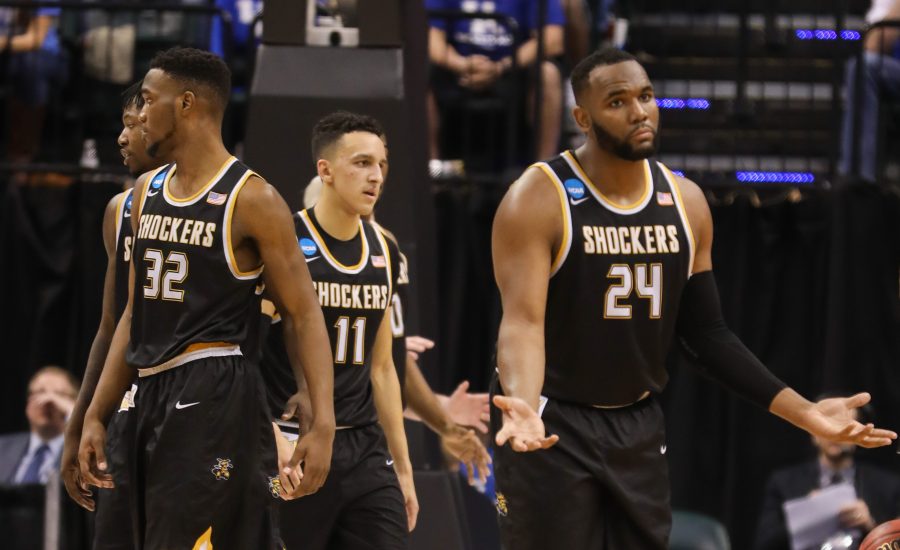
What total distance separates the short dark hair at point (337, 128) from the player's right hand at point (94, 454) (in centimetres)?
171

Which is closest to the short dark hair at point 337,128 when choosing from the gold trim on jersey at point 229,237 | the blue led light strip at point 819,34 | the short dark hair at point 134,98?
the short dark hair at point 134,98

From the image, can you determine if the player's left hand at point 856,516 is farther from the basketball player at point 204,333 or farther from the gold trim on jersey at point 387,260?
the basketball player at point 204,333

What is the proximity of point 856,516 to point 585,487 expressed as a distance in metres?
4.28

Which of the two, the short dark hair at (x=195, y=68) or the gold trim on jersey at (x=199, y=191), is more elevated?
the short dark hair at (x=195, y=68)

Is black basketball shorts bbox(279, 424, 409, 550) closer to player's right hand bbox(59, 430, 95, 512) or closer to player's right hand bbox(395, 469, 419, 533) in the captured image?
player's right hand bbox(395, 469, 419, 533)

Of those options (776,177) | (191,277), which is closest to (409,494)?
(191,277)

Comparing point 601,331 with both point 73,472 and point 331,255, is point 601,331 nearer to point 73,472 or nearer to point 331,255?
point 331,255

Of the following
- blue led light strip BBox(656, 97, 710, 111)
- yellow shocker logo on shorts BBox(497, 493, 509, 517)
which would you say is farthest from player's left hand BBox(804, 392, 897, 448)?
blue led light strip BBox(656, 97, 710, 111)

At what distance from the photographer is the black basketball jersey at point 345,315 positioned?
A: 5.72 meters

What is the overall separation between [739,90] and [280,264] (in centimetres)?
598

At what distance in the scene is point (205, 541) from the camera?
4.55m

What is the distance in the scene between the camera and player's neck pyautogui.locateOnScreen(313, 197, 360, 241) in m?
5.93

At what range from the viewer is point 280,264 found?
4.63 metres

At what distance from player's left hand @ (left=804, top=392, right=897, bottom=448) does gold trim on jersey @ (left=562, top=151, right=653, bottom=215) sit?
81 cm
